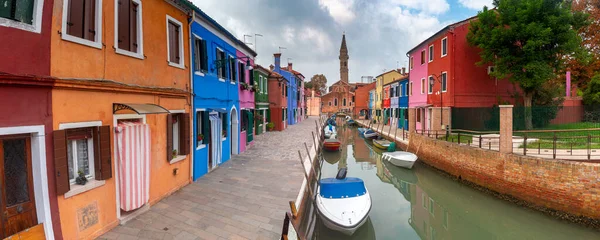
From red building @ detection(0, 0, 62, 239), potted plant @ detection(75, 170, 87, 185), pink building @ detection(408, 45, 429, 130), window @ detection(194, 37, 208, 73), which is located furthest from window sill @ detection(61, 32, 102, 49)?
pink building @ detection(408, 45, 429, 130)

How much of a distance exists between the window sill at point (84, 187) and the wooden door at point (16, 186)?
0.50 meters

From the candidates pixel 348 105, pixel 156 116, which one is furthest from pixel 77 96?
pixel 348 105

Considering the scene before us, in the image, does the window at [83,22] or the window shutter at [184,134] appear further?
the window shutter at [184,134]

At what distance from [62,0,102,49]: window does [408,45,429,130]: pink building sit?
2084cm

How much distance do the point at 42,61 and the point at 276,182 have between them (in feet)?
21.8

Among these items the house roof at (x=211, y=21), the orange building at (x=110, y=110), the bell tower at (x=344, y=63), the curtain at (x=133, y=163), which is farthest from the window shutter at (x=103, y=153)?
the bell tower at (x=344, y=63)

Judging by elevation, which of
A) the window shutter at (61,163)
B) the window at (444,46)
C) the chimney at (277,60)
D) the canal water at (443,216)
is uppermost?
the chimney at (277,60)

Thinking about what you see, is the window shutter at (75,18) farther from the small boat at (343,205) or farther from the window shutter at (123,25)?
the small boat at (343,205)

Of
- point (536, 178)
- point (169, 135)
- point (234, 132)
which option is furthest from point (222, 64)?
point (536, 178)

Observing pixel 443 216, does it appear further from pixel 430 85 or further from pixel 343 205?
pixel 430 85

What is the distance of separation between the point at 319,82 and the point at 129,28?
3407 inches

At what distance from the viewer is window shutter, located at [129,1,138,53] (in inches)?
252

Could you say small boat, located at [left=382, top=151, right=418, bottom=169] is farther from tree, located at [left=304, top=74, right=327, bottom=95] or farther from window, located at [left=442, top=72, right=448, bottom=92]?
tree, located at [left=304, top=74, right=327, bottom=95]

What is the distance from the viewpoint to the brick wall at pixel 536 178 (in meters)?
8.52
